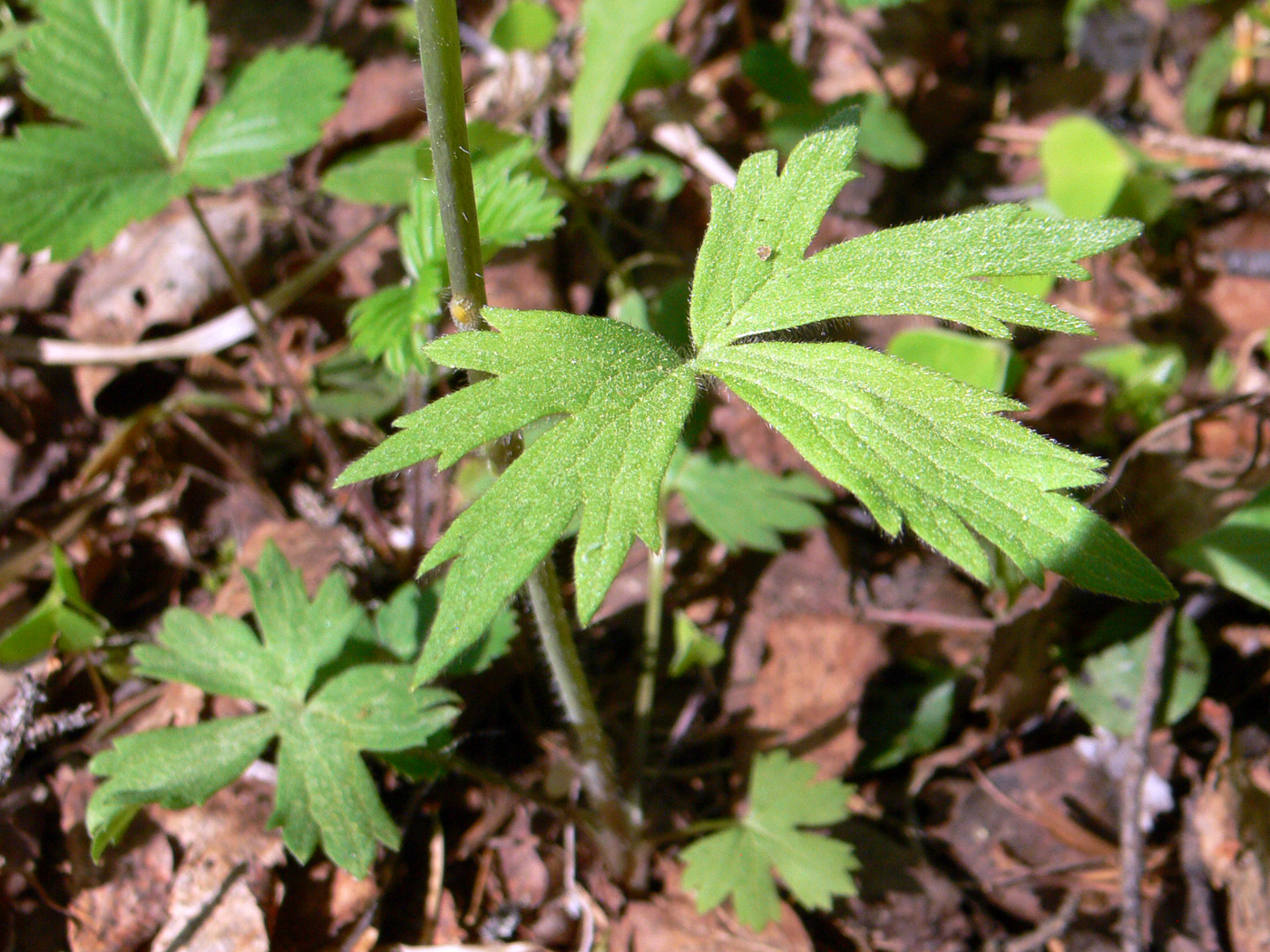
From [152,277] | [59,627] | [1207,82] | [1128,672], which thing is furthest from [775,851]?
[1207,82]

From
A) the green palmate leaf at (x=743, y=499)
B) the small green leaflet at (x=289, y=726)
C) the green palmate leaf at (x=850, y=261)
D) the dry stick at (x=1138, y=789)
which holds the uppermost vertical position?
the green palmate leaf at (x=850, y=261)

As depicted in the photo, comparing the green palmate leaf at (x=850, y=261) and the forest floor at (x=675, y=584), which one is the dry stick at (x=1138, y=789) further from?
the green palmate leaf at (x=850, y=261)

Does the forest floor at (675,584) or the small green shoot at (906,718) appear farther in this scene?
the small green shoot at (906,718)

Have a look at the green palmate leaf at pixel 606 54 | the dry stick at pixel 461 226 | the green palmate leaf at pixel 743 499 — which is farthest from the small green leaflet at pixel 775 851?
the green palmate leaf at pixel 606 54

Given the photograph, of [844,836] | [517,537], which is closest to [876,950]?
[844,836]

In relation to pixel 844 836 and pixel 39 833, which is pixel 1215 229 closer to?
pixel 844 836

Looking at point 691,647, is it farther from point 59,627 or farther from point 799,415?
point 59,627
